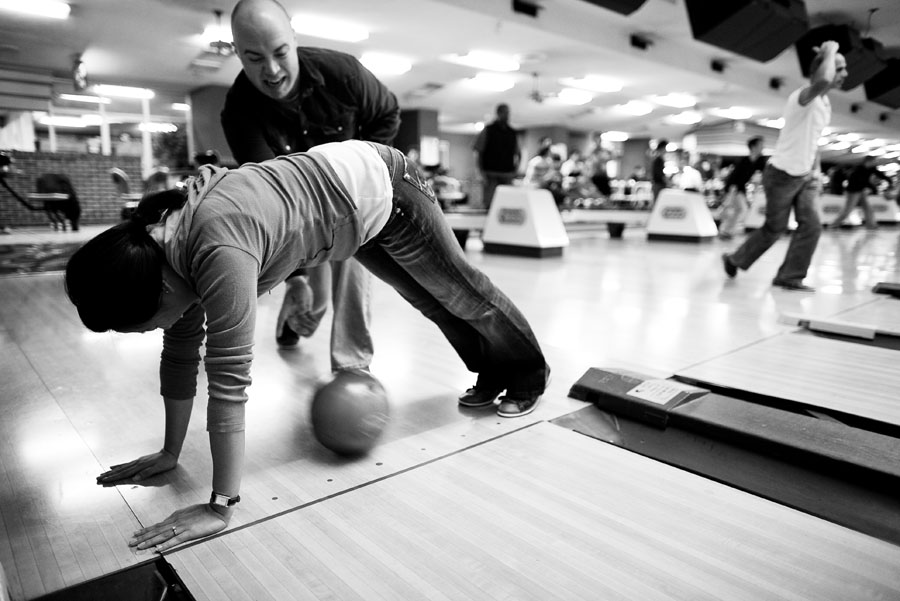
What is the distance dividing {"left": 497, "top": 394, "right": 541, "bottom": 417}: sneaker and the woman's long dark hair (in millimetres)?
1000

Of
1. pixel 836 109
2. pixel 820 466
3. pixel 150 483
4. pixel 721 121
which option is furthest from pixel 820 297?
pixel 721 121

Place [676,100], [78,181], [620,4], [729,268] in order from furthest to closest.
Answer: [676,100] → [78,181] → [620,4] → [729,268]

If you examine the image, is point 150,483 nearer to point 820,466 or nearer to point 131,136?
point 820,466

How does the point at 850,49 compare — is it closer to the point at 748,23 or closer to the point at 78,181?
the point at 748,23

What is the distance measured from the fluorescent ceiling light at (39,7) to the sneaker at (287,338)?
667cm

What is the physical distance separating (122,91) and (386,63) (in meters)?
5.93

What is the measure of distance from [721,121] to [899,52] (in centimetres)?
617

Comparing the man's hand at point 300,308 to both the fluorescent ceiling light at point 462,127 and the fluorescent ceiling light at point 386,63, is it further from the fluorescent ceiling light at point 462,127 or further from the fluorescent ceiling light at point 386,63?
the fluorescent ceiling light at point 462,127

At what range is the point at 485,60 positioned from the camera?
955 centimetres

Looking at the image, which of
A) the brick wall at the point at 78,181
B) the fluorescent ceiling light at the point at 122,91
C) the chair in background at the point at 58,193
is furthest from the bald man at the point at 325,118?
the fluorescent ceiling light at the point at 122,91

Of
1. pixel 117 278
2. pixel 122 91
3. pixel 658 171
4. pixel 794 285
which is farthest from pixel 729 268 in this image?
pixel 122 91

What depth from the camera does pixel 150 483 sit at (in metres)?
1.35

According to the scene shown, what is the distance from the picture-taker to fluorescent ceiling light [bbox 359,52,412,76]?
9.35 m

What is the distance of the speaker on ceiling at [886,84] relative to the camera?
952cm
